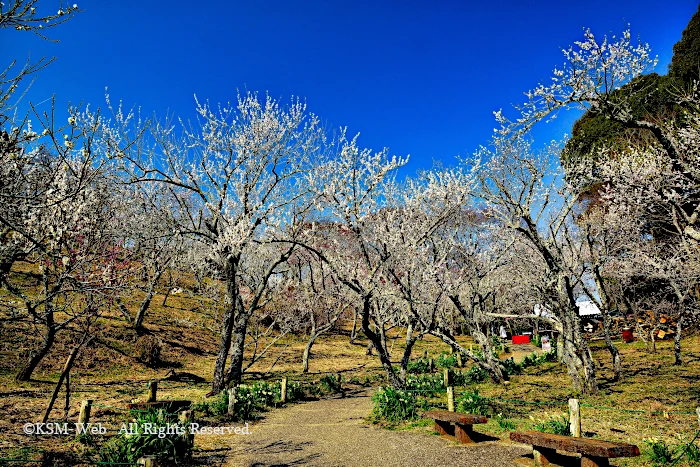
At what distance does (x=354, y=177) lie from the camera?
1158cm

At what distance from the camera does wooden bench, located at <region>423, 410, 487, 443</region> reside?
757 centimetres

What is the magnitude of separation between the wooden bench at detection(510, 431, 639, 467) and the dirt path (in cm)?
60

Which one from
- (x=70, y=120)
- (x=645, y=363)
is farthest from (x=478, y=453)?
(x=645, y=363)

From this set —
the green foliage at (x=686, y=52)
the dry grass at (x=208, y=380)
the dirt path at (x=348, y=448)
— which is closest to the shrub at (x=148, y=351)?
the dry grass at (x=208, y=380)

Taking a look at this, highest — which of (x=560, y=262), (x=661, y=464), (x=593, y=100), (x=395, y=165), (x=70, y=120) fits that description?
(x=395, y=165)

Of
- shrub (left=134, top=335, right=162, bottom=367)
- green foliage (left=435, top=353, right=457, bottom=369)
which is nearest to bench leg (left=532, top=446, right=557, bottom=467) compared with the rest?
green foliage (left=435, top=353, right=457, bottom=369)

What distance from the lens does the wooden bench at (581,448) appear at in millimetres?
5078

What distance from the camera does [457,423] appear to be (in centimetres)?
776

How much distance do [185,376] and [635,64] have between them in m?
16.9

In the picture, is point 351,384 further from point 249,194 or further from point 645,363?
point 645,363

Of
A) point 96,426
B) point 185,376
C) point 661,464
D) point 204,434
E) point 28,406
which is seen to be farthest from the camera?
point 185,376

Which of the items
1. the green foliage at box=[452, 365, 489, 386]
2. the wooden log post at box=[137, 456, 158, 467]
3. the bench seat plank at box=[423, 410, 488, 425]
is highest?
the wooden log post at box=[137, 456, 158, 467]

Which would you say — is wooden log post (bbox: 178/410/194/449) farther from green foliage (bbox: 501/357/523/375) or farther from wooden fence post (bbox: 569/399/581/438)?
green foliage (bbox: 501/357/523/375)

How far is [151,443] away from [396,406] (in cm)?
574
